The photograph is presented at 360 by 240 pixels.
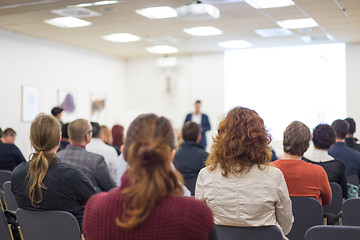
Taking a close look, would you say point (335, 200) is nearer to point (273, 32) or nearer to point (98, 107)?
point (273, 32)

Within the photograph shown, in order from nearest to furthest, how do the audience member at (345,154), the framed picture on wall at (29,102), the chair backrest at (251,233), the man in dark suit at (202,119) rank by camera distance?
the chair backrest at (251,233) < the audience member at (345,154) < the framed picture on wall at (29,102) < the man in dark suit at (202,119)

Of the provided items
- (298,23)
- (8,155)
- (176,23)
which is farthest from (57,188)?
(298,23)

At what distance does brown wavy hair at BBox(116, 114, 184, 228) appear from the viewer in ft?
4.75

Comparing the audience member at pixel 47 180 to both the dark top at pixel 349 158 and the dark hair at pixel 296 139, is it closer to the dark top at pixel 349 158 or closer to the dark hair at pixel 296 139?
the dark hair at pixel 296 139

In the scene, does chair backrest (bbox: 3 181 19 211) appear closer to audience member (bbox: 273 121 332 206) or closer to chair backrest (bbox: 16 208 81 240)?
chair backrest (bbox: 16 208 81 240)

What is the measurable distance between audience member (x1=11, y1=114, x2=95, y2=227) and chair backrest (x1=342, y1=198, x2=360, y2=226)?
65.3 inches

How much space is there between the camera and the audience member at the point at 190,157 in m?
4.78

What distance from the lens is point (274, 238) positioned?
2.34 metres

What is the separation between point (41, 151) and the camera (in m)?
2.82

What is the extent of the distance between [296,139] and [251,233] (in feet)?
3.85

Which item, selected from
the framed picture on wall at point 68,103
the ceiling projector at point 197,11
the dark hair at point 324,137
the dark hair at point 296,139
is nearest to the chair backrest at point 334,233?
the dark hair at point 296,139

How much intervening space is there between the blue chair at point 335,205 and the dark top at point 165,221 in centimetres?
249

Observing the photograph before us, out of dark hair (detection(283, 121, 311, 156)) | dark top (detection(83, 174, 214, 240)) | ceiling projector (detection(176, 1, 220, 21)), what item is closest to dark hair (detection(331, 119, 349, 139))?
dark hair (detection(283, 121, 311, 156))

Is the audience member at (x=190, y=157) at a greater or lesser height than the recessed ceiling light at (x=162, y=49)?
lesser
